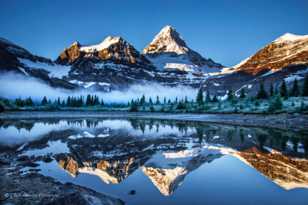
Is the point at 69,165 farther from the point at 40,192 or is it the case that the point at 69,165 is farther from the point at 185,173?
the point at 185,173

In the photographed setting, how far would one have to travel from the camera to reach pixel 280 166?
1803 centimetres

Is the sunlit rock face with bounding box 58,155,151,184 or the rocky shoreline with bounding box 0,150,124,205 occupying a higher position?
the rocky shoreline with bounding box 0,150,124,205

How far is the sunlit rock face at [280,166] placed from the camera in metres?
14.3

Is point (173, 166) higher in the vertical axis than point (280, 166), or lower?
lower

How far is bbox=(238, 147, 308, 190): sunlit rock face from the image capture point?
47.0ft

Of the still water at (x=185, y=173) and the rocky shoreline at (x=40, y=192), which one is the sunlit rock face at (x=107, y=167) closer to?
the still water at (x=185, y=173)

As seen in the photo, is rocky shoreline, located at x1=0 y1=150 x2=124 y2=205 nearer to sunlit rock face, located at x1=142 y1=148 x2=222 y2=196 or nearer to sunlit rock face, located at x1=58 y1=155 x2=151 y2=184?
sunlit rock face, located at x1=58 y1=155 x2=151 y2=184

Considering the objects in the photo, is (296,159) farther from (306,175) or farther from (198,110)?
(198,110)

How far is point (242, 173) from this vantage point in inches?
638

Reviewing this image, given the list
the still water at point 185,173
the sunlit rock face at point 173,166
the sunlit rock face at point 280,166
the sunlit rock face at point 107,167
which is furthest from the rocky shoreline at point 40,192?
the sunlit rock face at point 280,166

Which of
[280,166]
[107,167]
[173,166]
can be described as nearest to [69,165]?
[107,167]

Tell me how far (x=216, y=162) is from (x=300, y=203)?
8.32 m

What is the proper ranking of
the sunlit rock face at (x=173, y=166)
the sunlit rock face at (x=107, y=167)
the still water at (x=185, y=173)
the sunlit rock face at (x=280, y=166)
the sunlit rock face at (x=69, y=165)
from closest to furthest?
the still water at (x=185, y=173) → the sunlit rock face at (x=173, y=166) → the sunlit rock face at (x=280, y=166) → the sunlit rock face at (x=107, y=167) → the sunlit rock face at (x=69, y=165)

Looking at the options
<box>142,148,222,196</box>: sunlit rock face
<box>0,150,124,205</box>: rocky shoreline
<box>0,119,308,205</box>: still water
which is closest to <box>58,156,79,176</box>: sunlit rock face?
<box>0,119,308,205</box>: still water
